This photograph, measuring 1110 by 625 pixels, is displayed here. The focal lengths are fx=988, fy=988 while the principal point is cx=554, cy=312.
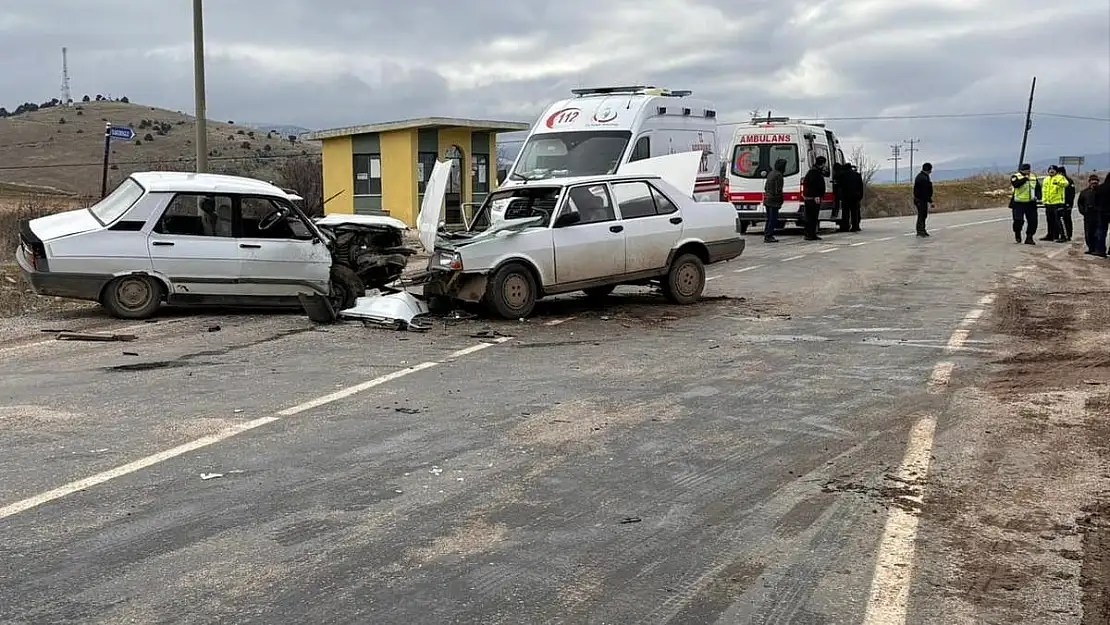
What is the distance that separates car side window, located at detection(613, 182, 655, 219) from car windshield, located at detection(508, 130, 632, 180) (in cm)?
459

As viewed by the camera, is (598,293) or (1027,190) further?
(1027,190)

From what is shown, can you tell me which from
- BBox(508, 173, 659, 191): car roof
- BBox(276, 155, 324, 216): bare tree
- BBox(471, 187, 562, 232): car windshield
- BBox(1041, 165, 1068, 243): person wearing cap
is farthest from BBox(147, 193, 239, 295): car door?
BBox(276, 155, 324, 216): bare tree

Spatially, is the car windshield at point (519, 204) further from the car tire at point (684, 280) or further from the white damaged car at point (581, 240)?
the car tire at point (684, 280)

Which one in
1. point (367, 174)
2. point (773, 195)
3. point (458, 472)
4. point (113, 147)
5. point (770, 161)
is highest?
point (113, 147)

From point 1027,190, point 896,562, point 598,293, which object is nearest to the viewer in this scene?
point 896,562

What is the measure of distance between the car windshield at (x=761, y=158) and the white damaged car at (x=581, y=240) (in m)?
11.3

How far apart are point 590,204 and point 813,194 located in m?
12.1

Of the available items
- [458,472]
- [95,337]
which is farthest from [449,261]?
[458,472]

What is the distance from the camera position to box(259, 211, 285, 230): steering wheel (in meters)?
11.7

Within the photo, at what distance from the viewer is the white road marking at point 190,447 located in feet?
16.6

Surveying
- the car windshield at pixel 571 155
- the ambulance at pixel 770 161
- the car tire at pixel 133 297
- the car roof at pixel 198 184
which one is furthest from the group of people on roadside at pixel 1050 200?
the car tire at pixel 133 297

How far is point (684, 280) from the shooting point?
41.5 feet

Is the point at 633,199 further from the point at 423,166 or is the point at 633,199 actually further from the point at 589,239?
the point at 423,166

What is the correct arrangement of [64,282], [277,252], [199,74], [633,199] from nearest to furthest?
[64,282] < [277,252] < [633,199] < [199,74]
